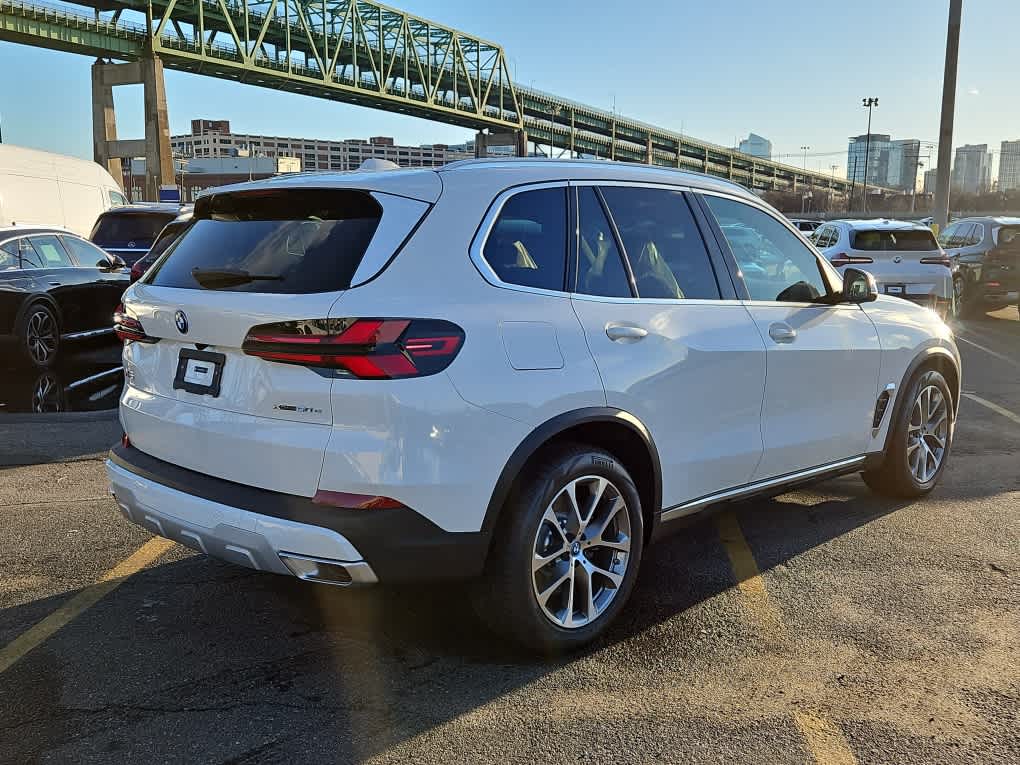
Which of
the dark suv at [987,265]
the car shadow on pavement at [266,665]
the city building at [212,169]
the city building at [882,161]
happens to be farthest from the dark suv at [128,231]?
the city building at [882,161]

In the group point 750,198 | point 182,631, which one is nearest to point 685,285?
point 750,198

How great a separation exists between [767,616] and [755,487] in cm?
63

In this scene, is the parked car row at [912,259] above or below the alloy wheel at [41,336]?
above

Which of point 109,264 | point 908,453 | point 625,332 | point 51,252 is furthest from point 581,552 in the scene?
point 109,264

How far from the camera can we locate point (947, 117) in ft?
72.2

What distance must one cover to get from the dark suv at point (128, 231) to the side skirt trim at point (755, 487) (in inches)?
510

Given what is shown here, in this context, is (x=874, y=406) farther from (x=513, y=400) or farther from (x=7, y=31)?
(x=7, y=31)

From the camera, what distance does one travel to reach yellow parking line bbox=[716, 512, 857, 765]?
2742mm

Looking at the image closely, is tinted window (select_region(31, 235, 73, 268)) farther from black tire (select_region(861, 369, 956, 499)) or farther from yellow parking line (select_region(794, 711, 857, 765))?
yellow parking line (select_region(794, 711, 857, 765))

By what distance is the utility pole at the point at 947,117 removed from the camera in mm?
21266

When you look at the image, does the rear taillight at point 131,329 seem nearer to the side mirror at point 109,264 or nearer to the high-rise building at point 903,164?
the side mirror at point 109,264

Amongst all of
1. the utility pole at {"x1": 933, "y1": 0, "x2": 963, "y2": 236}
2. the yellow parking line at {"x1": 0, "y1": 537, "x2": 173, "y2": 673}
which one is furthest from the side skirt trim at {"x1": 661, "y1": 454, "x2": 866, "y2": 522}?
the utility pole at {"x1": 933, "y1": 0, "x2": 963, "y2": 236}

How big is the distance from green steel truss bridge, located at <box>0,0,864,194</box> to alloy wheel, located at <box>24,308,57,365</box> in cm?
2744

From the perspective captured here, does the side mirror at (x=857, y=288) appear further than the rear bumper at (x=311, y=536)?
Yes
